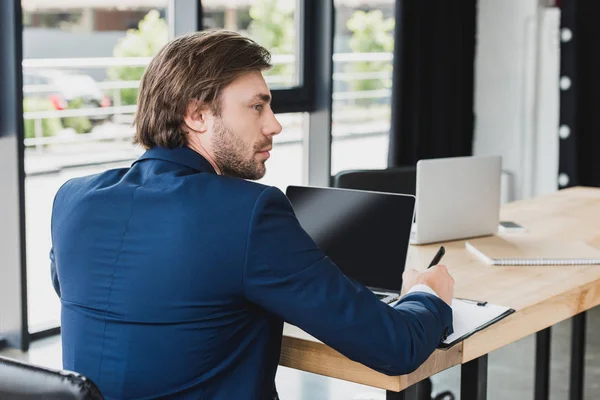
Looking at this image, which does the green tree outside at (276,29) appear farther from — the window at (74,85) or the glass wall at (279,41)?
the window at (74,85)

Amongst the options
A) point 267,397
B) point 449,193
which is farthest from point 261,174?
point 449,193

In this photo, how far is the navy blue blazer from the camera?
157cm

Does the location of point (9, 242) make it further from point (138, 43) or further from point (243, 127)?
point (243, 127)

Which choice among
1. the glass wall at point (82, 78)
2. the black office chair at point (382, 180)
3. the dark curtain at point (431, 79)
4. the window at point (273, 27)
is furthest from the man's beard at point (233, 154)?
the dark curtain at point (431, 79)

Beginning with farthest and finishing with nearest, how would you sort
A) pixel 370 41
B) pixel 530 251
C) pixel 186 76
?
pixel 370 41
pixel 530 251
pixel 186 76

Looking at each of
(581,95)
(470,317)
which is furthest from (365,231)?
(581,95)

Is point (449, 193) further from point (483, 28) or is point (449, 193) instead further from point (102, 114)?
point (483, 28)

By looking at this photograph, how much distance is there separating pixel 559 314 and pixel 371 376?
684 millimetres

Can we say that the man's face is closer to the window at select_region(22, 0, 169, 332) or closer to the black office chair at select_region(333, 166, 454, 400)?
the black office chair at select_region(333, 166, 454, 400)

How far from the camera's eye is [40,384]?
1.30 meters

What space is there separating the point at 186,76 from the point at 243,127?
5.5 inches

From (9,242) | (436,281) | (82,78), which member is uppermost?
(82,78)

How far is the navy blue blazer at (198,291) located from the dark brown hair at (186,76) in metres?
0.07

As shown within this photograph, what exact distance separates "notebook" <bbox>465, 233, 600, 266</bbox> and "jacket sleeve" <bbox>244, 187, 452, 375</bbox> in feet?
3.35
